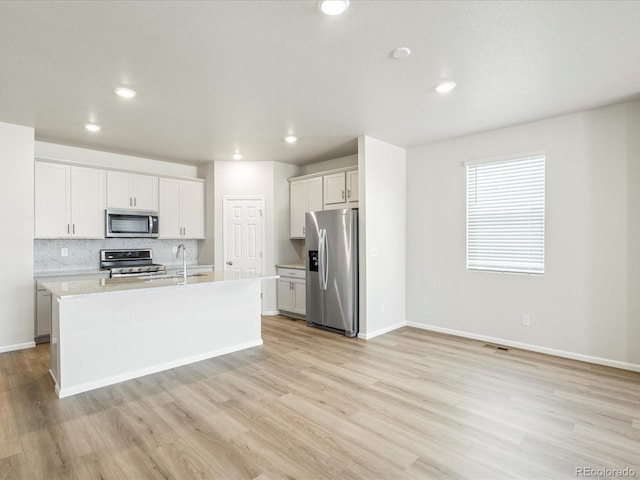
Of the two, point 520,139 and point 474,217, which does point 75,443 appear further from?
point 520,139

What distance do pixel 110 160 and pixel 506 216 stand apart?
5742 mm

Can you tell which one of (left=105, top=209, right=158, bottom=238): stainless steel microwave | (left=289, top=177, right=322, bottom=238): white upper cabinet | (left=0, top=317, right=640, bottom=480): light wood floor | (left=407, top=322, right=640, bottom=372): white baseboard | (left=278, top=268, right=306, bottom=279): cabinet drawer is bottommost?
(left=0, top=317, right=640, bottom=480): light wood floor

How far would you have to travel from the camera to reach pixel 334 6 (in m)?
2.04

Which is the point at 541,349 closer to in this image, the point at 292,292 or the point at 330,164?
the point at 292,292

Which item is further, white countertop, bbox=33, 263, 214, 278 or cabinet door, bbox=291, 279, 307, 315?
cabinet door, bbox=291, 279, 307, 315

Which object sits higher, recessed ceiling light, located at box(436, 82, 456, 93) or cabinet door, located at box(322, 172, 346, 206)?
recessed ceiling light, located at box(436, 82, 456, 93)

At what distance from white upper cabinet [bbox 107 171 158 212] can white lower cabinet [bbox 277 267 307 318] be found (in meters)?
2.34

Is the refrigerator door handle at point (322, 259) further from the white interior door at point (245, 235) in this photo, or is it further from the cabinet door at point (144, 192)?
the cabinet door at point (144, 192)

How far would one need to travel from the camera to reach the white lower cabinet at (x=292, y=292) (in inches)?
223

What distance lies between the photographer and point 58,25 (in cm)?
222

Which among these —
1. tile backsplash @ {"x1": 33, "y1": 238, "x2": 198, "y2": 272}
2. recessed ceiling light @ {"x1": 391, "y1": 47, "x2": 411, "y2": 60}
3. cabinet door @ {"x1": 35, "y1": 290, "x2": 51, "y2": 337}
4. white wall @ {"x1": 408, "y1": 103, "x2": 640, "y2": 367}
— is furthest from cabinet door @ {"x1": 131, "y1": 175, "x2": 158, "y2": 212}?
recessed ceiling light @ {"x1": 391, "y1": 47, "x2": 411, "y2": 60}

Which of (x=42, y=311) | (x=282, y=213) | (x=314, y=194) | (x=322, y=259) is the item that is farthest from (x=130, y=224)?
(x=322, y=259)

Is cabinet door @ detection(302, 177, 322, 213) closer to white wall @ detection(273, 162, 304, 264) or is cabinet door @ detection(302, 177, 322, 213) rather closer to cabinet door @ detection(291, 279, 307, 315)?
white wall @ detection(273, 162, 304, 264)

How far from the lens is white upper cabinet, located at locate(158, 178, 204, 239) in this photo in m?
5.80
